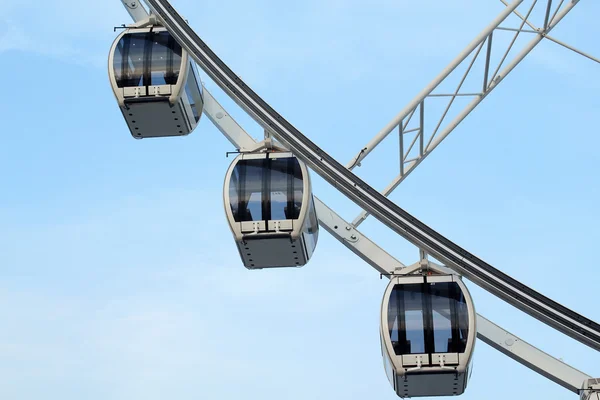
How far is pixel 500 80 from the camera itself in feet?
69.1

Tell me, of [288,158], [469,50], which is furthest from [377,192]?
[469,50]

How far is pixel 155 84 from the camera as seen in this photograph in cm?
2016

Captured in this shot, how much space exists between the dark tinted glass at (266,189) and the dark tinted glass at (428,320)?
1.85 metres

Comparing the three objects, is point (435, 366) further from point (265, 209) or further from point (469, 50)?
point (469, 50)

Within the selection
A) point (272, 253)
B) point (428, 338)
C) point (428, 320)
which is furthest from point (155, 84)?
point (428, 338)

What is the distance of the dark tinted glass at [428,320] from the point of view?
18.6 metres

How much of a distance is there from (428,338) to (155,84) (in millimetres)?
5275

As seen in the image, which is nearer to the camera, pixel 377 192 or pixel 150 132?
pixel 377 192

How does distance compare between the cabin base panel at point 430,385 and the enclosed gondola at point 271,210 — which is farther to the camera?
the enclosed gondola at point 271,210

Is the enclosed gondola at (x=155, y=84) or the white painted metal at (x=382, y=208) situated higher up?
the enclosed gondola at (x=155, y=84)

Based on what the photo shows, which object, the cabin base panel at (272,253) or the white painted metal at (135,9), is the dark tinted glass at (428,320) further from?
the white painted metal at (135,9)

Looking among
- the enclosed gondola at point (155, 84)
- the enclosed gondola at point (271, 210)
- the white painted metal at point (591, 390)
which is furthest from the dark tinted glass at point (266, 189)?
the white painted metal at point (591, 390)

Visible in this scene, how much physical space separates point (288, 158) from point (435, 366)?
11.5 feet

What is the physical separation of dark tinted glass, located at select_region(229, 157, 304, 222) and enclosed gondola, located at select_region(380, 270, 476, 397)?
179 centimetres
